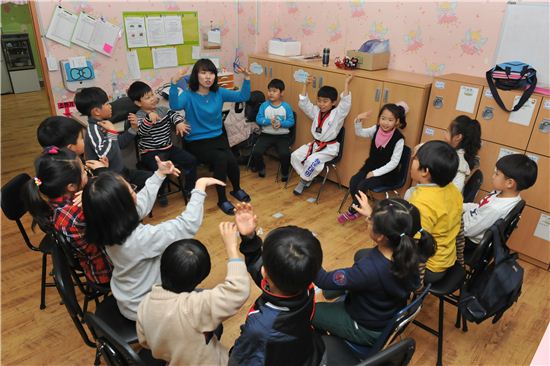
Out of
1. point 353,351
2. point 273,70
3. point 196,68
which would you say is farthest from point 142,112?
point 353,351

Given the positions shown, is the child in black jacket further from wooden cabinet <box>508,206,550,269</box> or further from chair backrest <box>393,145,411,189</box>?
wooden cabinet <box>508,206,550,269</box>

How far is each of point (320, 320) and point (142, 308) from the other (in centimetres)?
77

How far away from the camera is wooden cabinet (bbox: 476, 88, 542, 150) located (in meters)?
2.68

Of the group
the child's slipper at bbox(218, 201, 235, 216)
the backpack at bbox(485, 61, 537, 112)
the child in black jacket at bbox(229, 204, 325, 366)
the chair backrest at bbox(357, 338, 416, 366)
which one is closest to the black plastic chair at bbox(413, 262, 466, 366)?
the chair backrest at bbox(357, 338, 416, 366)

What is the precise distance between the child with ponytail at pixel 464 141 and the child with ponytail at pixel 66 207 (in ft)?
7.81

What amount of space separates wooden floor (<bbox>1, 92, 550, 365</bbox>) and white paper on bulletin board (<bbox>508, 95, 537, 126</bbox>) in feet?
3.65

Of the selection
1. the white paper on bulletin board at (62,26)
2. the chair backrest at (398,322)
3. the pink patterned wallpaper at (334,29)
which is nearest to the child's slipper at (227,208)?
the pink patterned wallpaper at (334,29)

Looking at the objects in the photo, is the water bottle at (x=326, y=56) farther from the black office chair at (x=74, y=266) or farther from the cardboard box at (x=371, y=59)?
the black office chair at (x=74, y=266)

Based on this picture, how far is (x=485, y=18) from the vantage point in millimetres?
3061

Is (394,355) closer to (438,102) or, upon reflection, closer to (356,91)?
(438,102)

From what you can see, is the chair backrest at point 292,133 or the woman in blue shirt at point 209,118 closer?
the woman in blue shirt at point 209,118

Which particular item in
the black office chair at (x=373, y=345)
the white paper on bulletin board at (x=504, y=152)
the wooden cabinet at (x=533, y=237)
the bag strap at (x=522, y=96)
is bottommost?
the wooden cabinet at (x=533, y=237)

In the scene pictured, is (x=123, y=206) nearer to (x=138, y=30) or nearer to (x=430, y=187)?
(x=430, y=187)

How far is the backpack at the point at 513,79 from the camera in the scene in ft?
8.73
